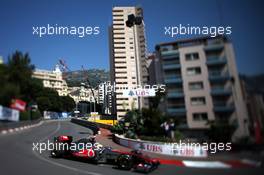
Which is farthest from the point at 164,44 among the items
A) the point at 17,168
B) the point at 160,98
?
the point at 17,168

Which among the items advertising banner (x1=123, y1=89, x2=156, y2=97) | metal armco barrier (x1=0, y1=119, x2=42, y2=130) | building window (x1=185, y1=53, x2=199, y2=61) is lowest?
metal armco barrier (x1=0, y1=119, x2=42, y2=130)

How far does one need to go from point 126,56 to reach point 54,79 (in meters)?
0.80

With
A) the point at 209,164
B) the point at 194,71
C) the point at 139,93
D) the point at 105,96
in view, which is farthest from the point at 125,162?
the point at 194,71

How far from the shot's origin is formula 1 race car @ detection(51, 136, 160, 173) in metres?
3.28

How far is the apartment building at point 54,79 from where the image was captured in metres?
2.81

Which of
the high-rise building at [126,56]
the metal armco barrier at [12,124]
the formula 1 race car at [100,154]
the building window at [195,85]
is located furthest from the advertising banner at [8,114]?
the building window at [195,85]

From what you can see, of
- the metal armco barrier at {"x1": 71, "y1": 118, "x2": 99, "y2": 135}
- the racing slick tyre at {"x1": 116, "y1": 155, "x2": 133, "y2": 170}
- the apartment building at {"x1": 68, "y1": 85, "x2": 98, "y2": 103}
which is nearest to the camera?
the apartment building at {"x1": 68, "y1": 85, "x2": 98, "y2": 103}

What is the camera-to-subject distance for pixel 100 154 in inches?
187

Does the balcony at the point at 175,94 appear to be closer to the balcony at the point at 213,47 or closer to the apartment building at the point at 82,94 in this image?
the balcony at the point at 213,47

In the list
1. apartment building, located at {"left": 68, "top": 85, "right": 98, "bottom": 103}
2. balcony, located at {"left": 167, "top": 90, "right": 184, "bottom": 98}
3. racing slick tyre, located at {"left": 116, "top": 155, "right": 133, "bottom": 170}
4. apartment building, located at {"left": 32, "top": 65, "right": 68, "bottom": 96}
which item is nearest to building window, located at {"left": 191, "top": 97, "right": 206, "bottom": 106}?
balcony, located at {"left": 167, "top": 90, "right": 184, "bottom": 98}

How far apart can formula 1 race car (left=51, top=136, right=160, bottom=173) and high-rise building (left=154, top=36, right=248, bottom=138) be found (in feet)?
3.06

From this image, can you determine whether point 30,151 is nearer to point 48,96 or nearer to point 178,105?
point 48,96

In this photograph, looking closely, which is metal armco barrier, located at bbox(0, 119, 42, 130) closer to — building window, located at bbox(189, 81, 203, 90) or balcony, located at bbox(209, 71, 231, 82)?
building window, located at bbox(189, 81, 203, 90)

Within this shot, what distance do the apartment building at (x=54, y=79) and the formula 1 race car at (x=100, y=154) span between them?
57cm
